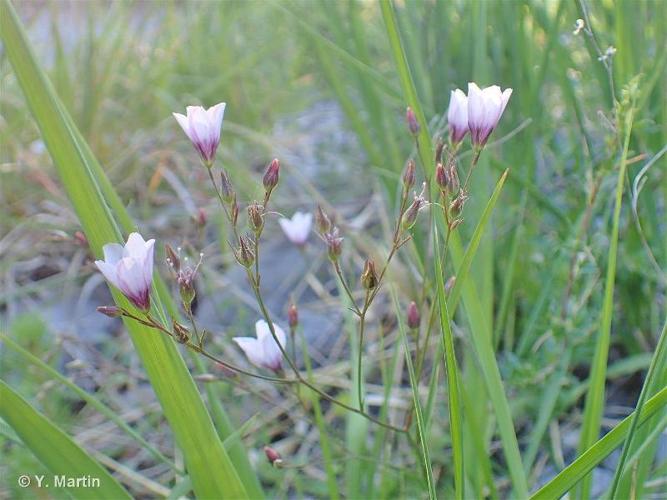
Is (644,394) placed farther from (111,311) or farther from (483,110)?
(111,311)

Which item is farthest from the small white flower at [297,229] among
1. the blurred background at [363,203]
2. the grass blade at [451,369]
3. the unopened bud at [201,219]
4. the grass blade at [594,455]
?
the grass blade at [594,455]

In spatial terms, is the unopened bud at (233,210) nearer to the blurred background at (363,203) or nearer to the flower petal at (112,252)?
the flower petal at (112,252)

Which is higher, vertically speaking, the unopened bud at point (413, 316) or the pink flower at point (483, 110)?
the pink flower at point (483, 110)

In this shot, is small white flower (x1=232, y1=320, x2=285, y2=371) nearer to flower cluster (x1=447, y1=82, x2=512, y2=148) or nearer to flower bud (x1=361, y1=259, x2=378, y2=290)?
flower bud (x1=361, y1=259, x2=378, y2=290)

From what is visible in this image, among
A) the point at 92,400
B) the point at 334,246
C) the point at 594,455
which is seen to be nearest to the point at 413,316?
the point at 334,246

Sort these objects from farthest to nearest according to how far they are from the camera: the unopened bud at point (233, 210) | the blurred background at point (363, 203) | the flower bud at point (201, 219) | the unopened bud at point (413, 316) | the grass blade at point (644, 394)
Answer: the blurred background at point (363, 203) → the flower bud at point (201, 219) → the unopened bud at point (413, 316) → the unopened bud at point (233, 210) → the grass blade at point (644, 394)

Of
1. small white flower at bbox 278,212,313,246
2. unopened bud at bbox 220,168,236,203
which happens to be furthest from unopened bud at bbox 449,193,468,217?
small white flower at bbox 278,212,313,246

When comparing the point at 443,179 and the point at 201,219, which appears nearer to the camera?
the point at 443,179
